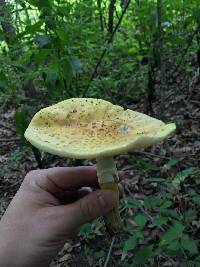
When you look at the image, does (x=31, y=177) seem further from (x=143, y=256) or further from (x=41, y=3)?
(x=41, y=3)

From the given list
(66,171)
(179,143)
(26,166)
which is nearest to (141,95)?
(179,143)

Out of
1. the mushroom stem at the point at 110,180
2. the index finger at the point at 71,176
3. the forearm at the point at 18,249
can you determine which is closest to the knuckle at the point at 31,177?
the index finger at the point at 71,176

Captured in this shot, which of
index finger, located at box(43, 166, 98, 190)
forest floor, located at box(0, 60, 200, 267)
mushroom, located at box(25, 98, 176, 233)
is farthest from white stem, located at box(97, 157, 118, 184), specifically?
forest floor, located at box(0, 60, 200, 267)

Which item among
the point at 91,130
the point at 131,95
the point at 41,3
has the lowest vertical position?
the point at 131,95

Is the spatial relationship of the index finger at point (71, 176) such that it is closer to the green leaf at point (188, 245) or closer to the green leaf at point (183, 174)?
the green leaf at point (183, 174)

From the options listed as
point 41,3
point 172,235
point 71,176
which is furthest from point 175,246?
point 41,3

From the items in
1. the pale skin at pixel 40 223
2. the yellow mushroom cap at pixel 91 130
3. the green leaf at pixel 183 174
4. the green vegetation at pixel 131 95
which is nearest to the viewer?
the yellow mushroom cap at pixel 91 130
